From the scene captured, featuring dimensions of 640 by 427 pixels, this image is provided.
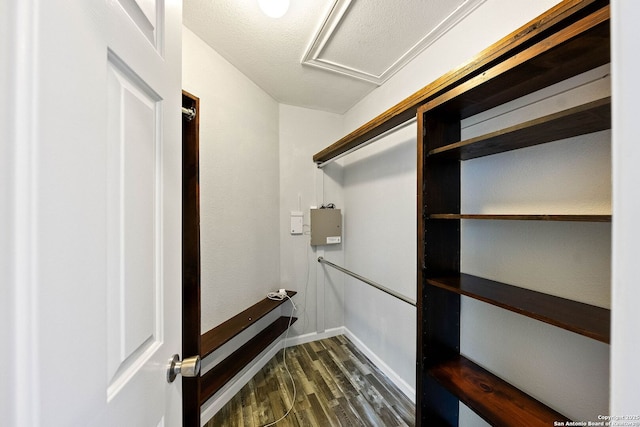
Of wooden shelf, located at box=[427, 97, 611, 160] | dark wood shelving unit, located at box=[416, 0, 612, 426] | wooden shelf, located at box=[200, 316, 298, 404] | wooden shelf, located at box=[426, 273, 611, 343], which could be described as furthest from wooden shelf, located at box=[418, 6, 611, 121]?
wooden shelf, located at box=[200, 316, 298, 404]

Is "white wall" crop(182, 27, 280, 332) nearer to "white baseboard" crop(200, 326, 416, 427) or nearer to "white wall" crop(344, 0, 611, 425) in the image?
"white baseboard" crop(200, 326, 416, 427)

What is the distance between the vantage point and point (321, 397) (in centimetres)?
175

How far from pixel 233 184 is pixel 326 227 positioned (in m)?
1.10

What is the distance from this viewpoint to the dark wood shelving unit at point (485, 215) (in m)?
0.71

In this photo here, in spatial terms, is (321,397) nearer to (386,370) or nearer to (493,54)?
(386,370)

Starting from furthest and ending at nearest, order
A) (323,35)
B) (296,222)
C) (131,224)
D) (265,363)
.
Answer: (296,222)
(265,363)
(323,35)
(131,224)

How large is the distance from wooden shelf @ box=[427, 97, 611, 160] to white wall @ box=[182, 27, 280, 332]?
4.80 feet

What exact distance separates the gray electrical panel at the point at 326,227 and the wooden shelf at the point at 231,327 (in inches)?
30.6

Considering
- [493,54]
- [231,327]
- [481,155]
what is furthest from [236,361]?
[493,54]

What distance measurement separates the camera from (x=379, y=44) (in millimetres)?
1567

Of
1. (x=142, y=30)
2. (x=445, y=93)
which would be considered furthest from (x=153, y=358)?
(x=445, y=93)

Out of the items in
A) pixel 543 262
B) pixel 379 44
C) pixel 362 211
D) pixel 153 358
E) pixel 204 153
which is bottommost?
pixel 153 358
